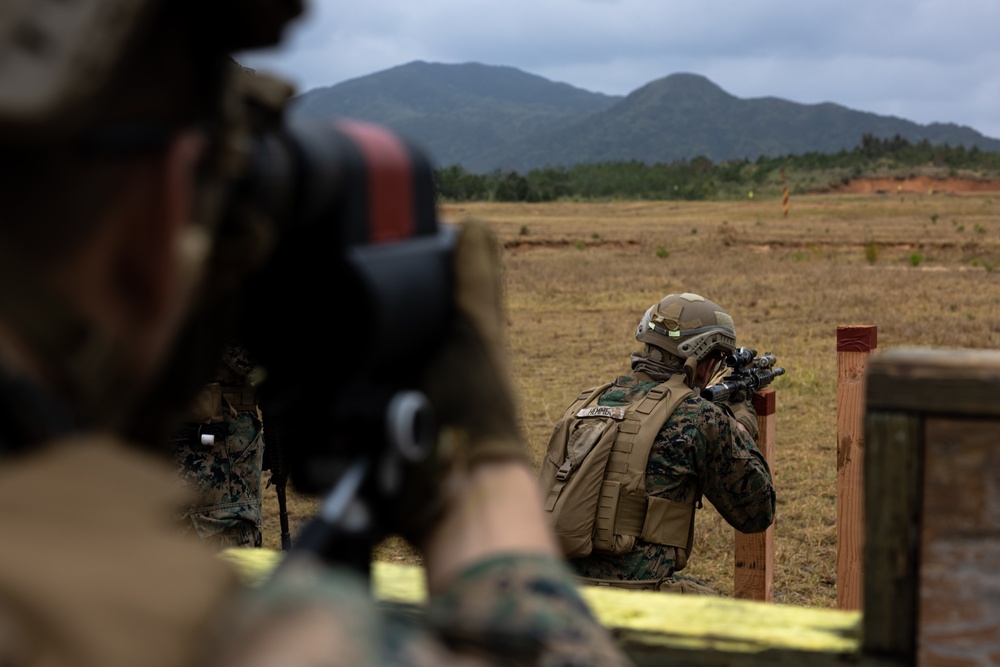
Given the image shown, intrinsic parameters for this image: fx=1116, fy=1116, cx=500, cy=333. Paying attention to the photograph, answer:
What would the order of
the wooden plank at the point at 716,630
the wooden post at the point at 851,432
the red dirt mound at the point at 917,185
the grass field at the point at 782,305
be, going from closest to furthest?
the wooden plank at the point at 716,630 < the wooden post at the point at 851,432 < the grass field at the point at 782,305 < the red dirt mound at the point at 917,185

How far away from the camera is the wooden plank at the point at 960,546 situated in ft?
4.05

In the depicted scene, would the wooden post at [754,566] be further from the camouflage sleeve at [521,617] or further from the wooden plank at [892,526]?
the camouflage sleeve at [521,617]

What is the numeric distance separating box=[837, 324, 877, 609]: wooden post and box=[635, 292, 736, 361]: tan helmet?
0.61 meters

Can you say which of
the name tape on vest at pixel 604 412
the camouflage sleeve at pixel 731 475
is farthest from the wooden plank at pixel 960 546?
the name tape on vest at pixel 604 412

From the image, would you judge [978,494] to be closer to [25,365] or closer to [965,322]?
[25,365]

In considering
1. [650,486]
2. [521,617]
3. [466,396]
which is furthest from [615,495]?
[521,617]

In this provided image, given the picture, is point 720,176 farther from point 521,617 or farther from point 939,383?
point 521,617

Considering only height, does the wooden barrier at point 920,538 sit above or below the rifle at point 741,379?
above

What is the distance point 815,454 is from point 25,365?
7.04 metres

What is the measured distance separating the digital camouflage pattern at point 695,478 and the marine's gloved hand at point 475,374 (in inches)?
115

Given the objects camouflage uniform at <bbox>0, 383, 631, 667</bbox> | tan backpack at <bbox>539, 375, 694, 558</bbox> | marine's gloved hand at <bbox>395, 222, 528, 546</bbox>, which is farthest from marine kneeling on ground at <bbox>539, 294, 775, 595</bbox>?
camouflage uniform at <bbox>0, 383, 631, 667</bbox>

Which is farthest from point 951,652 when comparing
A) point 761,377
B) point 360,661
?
point 761,377

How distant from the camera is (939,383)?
4.10 ft

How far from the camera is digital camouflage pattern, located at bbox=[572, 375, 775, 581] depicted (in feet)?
12.7
